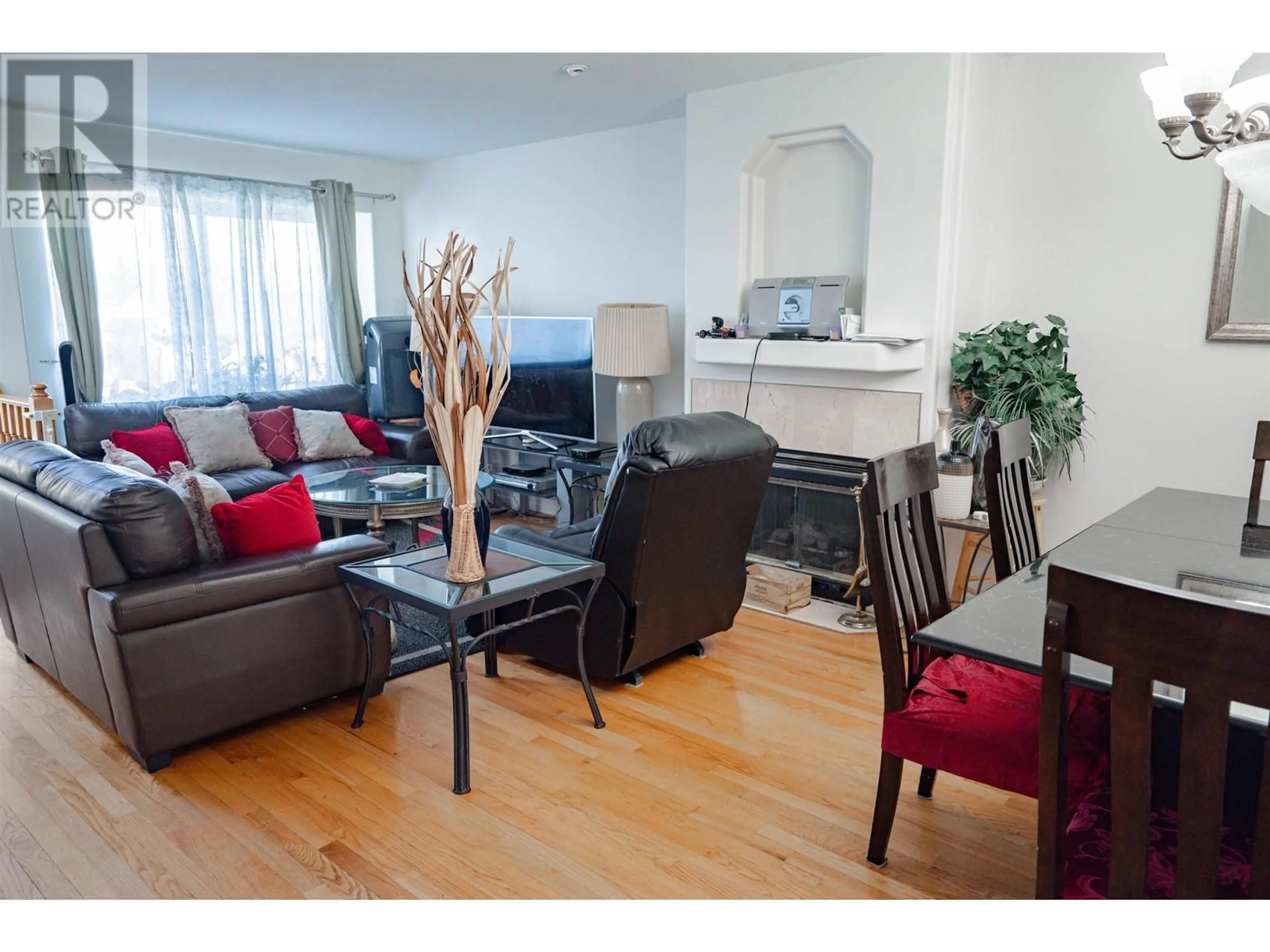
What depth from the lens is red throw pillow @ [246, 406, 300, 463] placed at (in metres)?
5.33

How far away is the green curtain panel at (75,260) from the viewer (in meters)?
4.98

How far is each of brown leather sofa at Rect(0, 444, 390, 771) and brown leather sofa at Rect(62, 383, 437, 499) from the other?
5.16 feet

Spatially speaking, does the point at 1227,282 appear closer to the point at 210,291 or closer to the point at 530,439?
the point at 530,439

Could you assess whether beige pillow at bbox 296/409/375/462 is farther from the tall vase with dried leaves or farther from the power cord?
the tall vase with dried leaves

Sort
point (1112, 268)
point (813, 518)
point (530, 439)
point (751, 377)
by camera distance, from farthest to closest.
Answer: point (530, 439)
point (751, 377)
point (813, 518)
point (1112, 268)

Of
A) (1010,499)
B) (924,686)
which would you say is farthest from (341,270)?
(924,686)

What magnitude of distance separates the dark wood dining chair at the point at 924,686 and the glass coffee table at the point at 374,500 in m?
1.89

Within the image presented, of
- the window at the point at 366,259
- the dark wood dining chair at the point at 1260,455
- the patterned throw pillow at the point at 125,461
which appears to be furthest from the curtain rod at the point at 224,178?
the dark wood dining chair at the point at 1260,455

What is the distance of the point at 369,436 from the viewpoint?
5.67 meters

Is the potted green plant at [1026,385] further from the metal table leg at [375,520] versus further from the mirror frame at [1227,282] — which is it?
the metal table leg at [375,520]

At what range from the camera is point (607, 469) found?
4715 millimetres

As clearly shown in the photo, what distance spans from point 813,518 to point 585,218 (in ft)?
8.44

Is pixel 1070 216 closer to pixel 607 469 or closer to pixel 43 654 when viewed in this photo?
pixel 607 469
